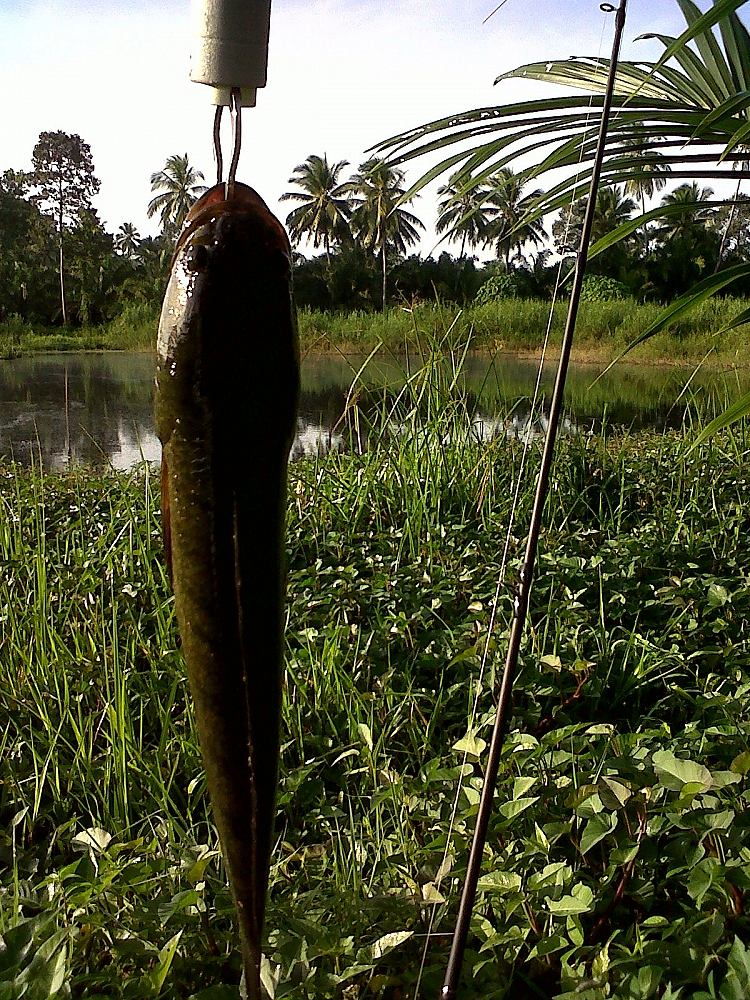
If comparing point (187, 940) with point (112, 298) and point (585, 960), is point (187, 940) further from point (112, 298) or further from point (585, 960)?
point (112, 298)

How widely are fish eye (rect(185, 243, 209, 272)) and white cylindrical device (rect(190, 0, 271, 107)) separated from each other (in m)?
0.12

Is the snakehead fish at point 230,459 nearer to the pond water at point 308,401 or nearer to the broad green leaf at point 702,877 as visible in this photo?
the broad green leaf at point 702,877

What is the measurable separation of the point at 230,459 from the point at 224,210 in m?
0.15

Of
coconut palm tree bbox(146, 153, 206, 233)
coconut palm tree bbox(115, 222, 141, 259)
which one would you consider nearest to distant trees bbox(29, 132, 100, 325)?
coconut palm tree bbox(115, 222, 141, 259)

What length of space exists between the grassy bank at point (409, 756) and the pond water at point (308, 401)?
1.04 metres

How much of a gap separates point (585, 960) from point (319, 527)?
194 cm

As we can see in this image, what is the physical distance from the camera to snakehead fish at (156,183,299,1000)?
0.48 metres

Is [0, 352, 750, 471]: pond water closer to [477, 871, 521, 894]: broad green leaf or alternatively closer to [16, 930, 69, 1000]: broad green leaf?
[477, 871, 521, 894]: broad green leaf

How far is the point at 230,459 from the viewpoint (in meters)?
0.50

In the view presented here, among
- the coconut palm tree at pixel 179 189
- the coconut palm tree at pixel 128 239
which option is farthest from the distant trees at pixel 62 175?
the coconut palm tree at pixel 179 189

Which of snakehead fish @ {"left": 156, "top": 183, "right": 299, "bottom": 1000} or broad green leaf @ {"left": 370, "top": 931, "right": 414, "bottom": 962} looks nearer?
snakehead fish @ {"left": 156, "top": 183, "right": 299, "bottom": 1000}

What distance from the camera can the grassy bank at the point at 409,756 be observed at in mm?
1020

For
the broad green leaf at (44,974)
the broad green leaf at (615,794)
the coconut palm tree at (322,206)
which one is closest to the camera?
the broad green leaf at (44,974)

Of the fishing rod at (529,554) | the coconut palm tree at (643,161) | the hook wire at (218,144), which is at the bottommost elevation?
the fishing rod at (529,554)
